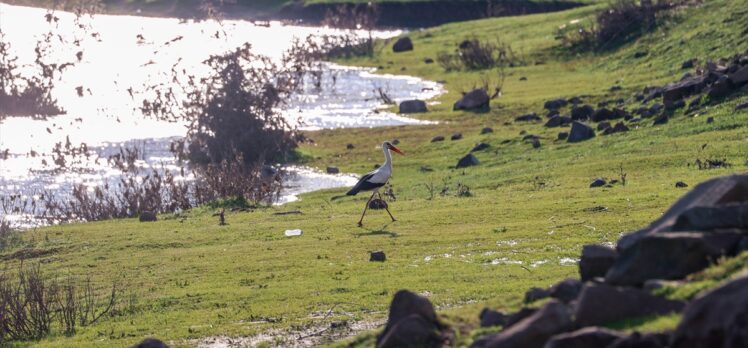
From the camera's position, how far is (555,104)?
46.6 metres

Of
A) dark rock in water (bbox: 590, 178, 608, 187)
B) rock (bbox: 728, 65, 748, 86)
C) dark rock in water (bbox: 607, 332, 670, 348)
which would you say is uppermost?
rock (bbox: 728, 65, 748, 86)

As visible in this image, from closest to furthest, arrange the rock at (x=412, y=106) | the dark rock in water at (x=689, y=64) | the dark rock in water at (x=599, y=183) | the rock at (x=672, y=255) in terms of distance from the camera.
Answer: the rock at (x=672, y=255) < the dark rock in water at (x=599, y=183) < the dark rock in water at (x=689, y=64) < the rock at (x=412, y=106)

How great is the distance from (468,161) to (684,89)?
23.7 feet

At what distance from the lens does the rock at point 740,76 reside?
3706cm

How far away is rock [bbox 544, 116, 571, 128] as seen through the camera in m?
41.3

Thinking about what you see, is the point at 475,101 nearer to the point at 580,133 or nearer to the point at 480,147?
the point at 480,147

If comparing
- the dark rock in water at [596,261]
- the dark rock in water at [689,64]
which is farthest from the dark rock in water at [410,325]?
the dark rock in water at [689,64]

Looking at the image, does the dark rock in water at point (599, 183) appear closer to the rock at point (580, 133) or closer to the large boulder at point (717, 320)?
the rock at point (580, 133)

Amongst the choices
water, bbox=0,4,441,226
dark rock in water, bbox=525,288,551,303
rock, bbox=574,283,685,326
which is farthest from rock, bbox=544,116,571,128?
rock, bbox=574,283,685,326

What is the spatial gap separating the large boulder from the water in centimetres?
2593

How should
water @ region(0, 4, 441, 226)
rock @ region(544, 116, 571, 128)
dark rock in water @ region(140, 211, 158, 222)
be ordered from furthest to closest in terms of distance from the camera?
water @ region(0, 4, 441, 226) → rock @ region(544, 116, 571, 128) → dark rock in water @ region(140, 211, 158, 222)

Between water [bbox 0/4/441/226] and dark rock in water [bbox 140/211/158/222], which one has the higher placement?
water [bbox 0/4/441/226]

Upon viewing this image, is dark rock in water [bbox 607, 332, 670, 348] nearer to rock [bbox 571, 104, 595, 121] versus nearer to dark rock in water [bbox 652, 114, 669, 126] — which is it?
dark rock in water [bbox 652, 114, 669, 126]

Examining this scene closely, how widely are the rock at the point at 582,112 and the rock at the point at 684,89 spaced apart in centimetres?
299
